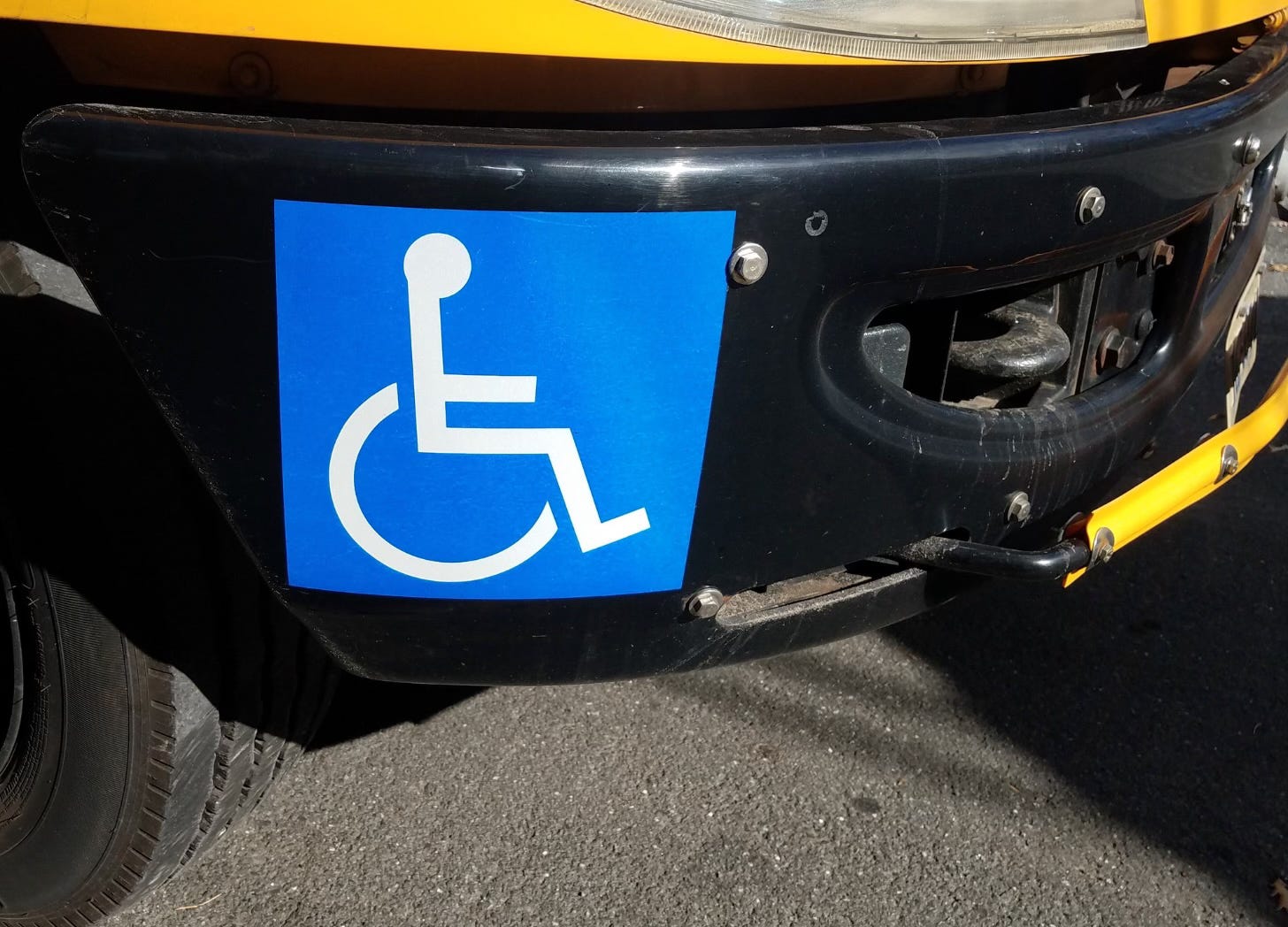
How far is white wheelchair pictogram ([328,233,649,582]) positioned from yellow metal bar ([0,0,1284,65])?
20cm

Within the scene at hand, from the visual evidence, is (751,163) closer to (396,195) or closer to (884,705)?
(396,195)

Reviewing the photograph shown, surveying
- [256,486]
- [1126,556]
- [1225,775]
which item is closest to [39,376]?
[256,486]

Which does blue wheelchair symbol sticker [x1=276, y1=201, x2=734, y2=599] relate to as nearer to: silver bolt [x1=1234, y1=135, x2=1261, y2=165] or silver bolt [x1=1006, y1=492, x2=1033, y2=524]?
silver bolt [x1=1006, y1=492, x2=1033, y2=524]

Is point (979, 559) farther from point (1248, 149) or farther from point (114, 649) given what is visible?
point (114, 649)

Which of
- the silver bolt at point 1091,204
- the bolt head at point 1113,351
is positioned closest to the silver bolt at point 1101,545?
the bolt head at point 1113,351

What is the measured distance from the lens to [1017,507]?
1617 millimetres

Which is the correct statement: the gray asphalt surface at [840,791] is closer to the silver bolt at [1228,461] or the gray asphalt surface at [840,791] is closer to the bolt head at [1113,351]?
the silver bolt at [1228,461]

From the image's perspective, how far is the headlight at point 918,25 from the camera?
124 cm

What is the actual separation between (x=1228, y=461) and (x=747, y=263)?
106 cm

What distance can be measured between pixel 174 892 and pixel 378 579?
3.21 feet

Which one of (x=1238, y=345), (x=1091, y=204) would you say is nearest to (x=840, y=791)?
(x=1238, y=345)

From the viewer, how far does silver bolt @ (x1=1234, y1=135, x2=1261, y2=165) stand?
5.16ft

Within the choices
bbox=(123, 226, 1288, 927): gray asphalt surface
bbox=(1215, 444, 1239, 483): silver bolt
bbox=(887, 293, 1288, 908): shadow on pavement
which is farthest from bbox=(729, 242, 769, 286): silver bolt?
bbox=(887, 293, 1288, 908): shadow on pavement

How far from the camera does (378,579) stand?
1.38 metres
